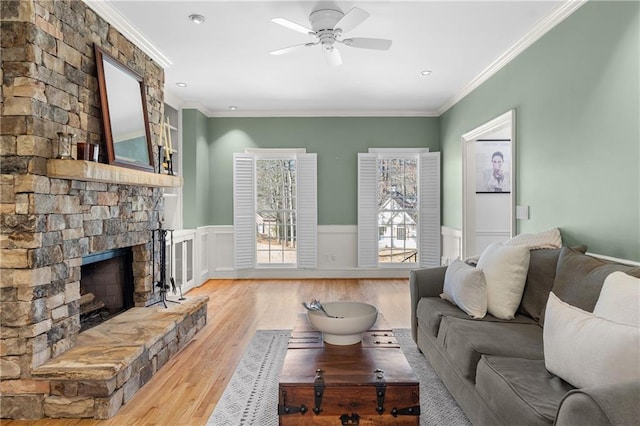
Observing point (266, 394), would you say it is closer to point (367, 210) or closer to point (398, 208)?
point (367, 210)

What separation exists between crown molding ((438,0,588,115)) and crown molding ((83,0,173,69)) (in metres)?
3.32

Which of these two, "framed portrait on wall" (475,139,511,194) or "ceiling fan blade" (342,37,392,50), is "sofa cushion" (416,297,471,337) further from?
"framed portrait on wall" (475,139,511,194)

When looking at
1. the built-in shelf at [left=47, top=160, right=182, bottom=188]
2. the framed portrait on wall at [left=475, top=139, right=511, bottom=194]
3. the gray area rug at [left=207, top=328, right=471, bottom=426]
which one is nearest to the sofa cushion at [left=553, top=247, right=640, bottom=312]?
the gray area rug at [left=207, top=328, right=471, bottom=426]

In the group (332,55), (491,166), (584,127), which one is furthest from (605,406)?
(491,166)

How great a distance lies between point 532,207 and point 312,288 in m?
3.18

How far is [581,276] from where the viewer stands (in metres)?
2.15

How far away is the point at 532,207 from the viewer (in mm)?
3562

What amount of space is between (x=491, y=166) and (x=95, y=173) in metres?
4.76

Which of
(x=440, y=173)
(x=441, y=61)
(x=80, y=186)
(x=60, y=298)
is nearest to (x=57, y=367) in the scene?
(x=60, y=298)

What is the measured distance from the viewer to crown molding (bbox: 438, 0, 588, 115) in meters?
2.94

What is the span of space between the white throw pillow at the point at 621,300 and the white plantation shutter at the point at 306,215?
4.91m

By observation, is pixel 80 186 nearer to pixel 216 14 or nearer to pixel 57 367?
pixel 57 367

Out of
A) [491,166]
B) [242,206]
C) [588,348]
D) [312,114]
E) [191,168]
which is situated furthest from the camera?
[312,114]

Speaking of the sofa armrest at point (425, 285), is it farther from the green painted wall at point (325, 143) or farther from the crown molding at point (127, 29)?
the green painted wall at point (325, 143)
